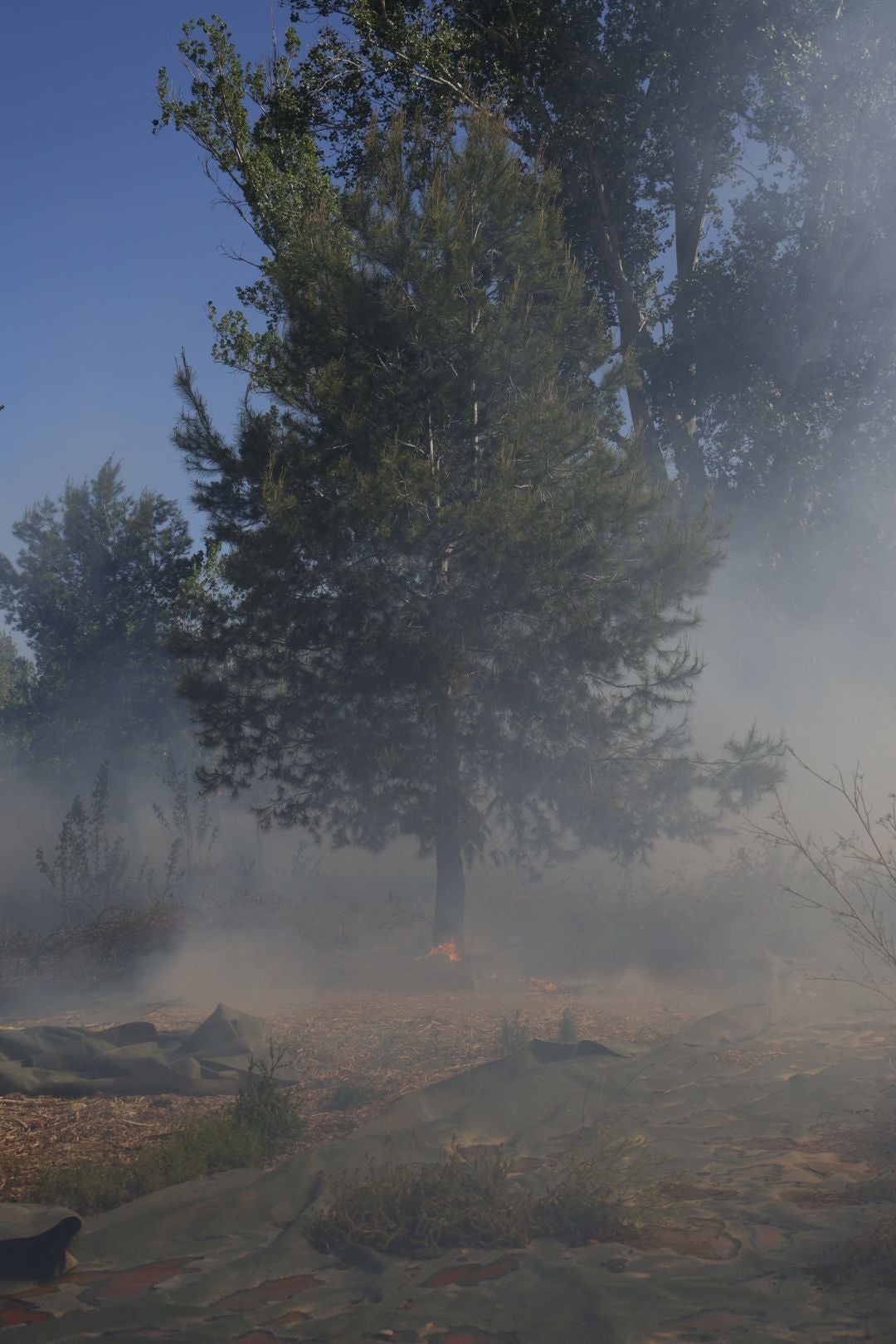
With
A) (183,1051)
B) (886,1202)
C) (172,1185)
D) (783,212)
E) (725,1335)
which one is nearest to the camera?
(725,1335)

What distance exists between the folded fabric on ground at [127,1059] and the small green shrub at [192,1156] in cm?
105

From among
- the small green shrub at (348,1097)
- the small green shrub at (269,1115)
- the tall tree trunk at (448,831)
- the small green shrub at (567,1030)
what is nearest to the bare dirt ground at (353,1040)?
the small green shrub at (348,1097)

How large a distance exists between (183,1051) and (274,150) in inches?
605

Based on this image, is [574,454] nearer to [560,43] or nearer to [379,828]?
[379,828]

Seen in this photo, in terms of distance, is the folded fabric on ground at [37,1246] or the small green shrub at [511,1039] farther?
the small green shrub at [511,1039]

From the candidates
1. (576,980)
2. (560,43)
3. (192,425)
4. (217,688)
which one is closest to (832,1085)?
(576,980)

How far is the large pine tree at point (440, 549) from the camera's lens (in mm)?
11695

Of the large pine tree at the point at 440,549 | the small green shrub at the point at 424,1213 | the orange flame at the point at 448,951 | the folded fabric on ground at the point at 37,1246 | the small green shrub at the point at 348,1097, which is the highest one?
the large pine tree at the point at 440,549

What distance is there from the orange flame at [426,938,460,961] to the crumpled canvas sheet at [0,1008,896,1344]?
6208 millimetres

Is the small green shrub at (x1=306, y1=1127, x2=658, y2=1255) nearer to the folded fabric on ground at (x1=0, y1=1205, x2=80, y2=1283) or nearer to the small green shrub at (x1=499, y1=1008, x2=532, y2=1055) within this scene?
the folded fabric on ground at (x1=0, y1=1205, x2=80, y2=1283)

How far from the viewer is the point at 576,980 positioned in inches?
521

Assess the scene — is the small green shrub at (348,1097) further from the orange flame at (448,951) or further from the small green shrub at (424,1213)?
the orange flame at (448,951)

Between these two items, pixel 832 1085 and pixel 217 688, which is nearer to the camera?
pixel 832 1085

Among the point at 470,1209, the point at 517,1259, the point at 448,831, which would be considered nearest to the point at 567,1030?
the point at 448,831
